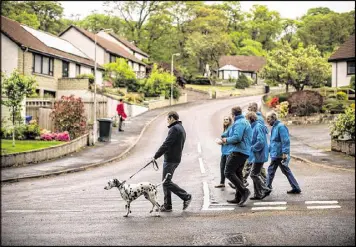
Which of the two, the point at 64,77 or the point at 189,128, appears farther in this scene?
the point at 64,77

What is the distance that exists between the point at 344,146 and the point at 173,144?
13403mm

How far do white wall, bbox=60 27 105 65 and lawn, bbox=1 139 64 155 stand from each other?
121 ft

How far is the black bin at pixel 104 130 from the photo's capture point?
27312 millimetres

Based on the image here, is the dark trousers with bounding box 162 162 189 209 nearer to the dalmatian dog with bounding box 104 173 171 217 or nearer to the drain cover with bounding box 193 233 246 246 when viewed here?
the dalmatian dog with bounding box 104 173 171 217

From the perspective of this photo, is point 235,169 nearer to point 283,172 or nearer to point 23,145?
point 283,172

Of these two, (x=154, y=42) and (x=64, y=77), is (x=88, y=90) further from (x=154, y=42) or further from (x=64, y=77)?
(x=154, y=42)

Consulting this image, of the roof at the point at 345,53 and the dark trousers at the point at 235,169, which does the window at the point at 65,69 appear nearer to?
the roof at the point at 345,53

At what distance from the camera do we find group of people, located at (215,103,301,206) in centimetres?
1044

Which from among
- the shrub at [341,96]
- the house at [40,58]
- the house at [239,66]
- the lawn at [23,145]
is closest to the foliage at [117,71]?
the house at [40,58]

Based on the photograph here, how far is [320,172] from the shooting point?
1611cm

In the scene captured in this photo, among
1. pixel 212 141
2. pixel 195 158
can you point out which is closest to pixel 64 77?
pixel 212 141

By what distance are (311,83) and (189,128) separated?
15.2 m

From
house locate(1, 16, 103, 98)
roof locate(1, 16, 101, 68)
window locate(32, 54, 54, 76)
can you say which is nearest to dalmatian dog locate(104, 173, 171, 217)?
house locate(1, 16, 103, 98)

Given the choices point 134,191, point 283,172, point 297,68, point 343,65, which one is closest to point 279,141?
point 283,172
